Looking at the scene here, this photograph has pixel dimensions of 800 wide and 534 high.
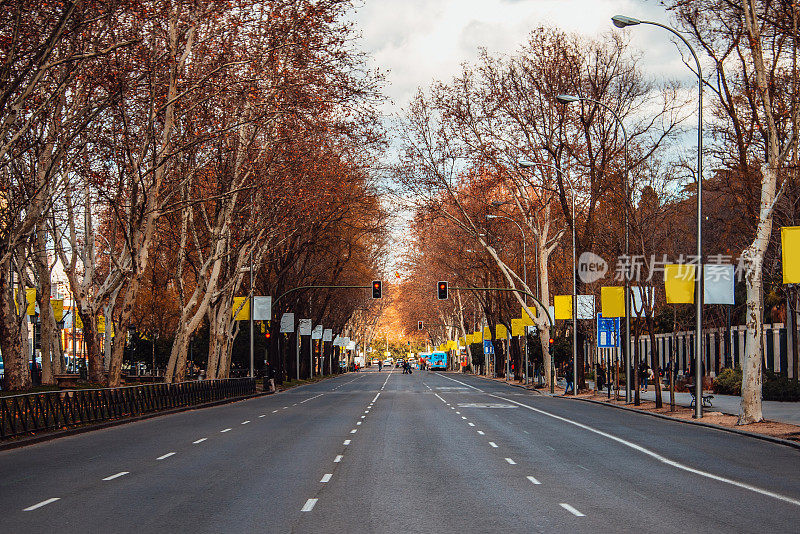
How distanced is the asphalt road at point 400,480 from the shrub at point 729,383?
19978 mm

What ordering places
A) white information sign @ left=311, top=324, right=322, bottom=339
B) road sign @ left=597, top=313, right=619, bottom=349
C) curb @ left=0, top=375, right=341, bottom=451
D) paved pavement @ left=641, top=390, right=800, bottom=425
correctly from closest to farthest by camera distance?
curb @ left=0, top=375, right=341, bottom=451, paved pavement @ left=641, top=390, right=800, bottom=425, road sign @ left=597, top=313, right=619, bottom=349, white information sign @ left=311, top=324, right=322, bottom=339

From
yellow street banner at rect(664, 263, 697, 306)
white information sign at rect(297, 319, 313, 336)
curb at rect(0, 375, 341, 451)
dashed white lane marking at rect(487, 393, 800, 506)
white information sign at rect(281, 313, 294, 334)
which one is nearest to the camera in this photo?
dashed white lane marking at rect(487, 393, 800, 506)

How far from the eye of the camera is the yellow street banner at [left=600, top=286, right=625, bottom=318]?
4097 centimetres

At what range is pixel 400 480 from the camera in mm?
15781

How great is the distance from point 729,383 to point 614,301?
36.6 feet

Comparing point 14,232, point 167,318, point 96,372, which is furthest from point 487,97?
point 167,318

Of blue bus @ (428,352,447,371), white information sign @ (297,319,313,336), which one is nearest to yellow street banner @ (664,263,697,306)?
white information sign @ (297,319,313,336)

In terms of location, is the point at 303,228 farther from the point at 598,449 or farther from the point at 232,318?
the point at 598,449

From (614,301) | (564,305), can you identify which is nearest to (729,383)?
(564,305)

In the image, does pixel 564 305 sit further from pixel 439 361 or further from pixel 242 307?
pixel 439 361

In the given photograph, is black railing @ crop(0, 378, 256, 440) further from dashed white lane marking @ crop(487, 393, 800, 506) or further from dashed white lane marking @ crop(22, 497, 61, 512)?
dashed white lane marking @ crop(487, 393, 800, 506)

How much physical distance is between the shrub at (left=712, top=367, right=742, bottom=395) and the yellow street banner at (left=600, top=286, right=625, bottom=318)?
9902 millimetres

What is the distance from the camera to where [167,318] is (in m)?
83.8

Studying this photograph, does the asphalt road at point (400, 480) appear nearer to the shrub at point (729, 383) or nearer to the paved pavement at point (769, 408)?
the paved pavement at point (769, 408)
